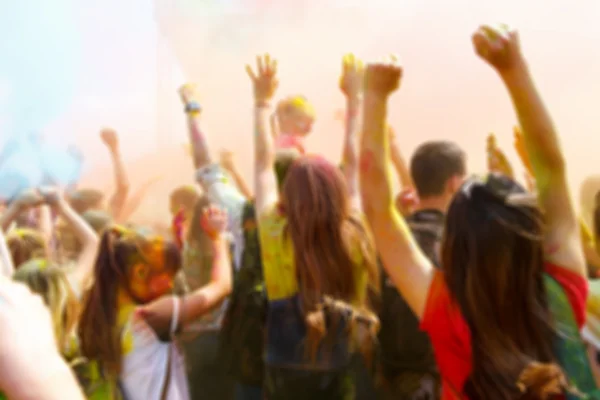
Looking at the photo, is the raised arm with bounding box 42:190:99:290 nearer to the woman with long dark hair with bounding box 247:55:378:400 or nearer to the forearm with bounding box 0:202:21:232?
the forearm with bounding box 0:202:21:232

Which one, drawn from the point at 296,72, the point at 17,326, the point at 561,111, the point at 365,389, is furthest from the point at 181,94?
the point at 17,326

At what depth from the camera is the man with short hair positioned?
1722mm

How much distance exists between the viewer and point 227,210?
2064mm

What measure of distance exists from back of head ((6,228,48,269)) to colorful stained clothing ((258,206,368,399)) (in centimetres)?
91

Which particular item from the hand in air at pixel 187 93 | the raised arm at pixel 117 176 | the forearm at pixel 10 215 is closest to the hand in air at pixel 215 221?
the hand in air at pixel 187 93

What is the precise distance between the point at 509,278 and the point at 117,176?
200cm

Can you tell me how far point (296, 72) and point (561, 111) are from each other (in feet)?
3.44

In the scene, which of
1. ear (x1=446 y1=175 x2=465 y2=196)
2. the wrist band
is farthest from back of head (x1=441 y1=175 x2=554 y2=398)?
the wrist band

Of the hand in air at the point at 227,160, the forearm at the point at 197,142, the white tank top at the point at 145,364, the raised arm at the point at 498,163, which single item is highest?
the forearm at the point at 197,142

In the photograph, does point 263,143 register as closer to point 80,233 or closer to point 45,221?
point 80,233

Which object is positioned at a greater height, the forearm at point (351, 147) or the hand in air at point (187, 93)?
the hand in air at point (187, 93)

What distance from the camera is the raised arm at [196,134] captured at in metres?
2.21

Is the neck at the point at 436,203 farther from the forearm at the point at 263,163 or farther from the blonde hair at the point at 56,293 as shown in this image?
the blonde hair at the point at 56,293

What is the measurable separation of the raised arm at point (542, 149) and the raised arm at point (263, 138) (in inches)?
30.3
